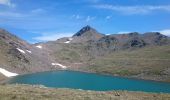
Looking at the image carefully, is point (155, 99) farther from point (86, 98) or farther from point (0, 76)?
point (0, 76)

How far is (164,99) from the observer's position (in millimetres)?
38688

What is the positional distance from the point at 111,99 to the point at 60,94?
20.8 feet

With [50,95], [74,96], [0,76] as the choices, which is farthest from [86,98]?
[0,76]

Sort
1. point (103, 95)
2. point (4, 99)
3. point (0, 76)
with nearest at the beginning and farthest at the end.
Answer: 1. point (4, 99)
2. point (103, 95)
3. point (0, 76)

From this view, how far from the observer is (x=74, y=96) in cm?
3788

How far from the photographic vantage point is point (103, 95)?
3981cm

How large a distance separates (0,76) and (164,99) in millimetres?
156931

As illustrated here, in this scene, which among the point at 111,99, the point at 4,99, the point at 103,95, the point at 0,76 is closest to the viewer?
the point at 4,99

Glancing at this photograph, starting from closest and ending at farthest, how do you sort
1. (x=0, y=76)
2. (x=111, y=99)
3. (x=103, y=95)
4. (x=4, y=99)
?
(x=4, y=99), (x=111, y=99), (x=103, y=95), (x=0, y=76)

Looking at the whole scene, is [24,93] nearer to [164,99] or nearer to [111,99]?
[111,99]

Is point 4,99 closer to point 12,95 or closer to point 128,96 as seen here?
point 12,95

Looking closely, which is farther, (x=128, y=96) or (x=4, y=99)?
(x=128, y=96)

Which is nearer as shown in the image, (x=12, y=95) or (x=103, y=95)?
(x=12, y=95)

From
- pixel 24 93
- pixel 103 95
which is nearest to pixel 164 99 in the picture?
pixel 103 95
